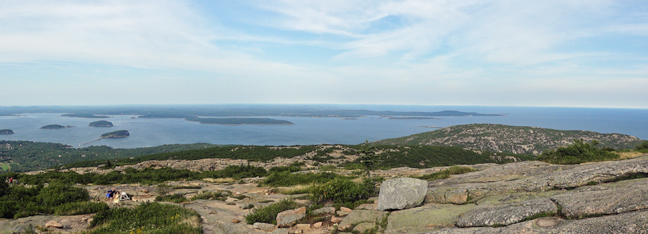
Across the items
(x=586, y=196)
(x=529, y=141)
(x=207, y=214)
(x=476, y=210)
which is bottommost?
(x=529, y=141)

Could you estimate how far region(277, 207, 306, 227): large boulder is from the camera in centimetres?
1095

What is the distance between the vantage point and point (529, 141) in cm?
11169

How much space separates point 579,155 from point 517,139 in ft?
398

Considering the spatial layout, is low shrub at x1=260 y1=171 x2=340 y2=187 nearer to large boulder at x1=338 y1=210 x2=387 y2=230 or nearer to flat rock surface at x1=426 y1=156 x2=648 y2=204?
large boulder at x1=338 y1=210 x2=387 y2=230

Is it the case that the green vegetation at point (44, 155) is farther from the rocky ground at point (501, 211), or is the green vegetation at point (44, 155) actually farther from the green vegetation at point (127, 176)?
the rocky ground at point (501, 211)

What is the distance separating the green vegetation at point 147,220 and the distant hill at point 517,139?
381ft

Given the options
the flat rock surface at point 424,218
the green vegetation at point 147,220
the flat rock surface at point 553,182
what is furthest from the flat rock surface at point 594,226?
the green vegetation at point 147,220

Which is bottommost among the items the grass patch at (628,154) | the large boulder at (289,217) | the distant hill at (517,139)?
the distant hill at (517,139)

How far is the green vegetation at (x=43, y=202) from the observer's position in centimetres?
1091

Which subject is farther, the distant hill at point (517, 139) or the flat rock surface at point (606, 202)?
the distant hill at point (517, 139)

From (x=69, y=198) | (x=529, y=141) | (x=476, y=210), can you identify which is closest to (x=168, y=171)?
(x=69, y=198)

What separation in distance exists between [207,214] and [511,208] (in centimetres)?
1305

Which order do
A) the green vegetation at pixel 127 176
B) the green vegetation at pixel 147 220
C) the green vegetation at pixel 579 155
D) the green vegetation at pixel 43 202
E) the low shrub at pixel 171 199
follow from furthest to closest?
the green vegetation at pixel 127 176 < the green vegetation at pixel 579 155 < the low shrub at pixel 171 199 < the green vegetation at pixel 43 202 < the green vegetation at pixel 147 220

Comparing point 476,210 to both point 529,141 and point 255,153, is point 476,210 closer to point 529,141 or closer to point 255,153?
point 255,153
